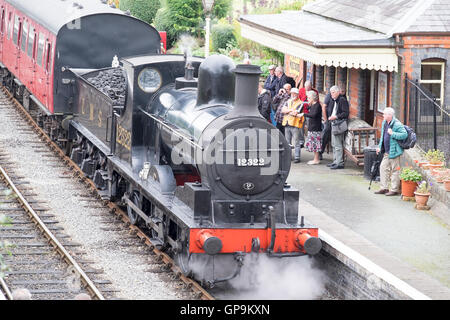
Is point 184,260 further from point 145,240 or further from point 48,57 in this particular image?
point 48,57

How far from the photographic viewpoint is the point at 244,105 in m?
11.2

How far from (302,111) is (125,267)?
21.1 ft

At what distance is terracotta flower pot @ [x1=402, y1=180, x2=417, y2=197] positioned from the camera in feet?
48.4

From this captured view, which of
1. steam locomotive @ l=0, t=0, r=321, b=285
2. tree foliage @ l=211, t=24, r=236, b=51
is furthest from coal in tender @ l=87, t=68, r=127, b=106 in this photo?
tree foliage @ l=211, t=24, r=236, b=51

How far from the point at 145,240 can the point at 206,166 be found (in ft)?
9.00

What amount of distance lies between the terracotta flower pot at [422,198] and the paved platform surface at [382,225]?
5.3 inches

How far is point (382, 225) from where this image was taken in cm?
1345

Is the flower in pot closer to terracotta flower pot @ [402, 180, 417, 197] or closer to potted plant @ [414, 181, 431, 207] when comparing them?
potted plant @ [414, 181, 431, 207]

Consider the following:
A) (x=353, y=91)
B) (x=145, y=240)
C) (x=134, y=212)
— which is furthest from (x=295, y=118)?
(x=145, y=240)

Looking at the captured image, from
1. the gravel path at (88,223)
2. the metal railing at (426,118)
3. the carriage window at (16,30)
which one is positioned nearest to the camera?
the gravel path at (88,223)

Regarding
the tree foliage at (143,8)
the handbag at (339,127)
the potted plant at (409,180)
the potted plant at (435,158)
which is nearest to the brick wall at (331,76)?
the handbag at (339,127)

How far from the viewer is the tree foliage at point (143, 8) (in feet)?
111

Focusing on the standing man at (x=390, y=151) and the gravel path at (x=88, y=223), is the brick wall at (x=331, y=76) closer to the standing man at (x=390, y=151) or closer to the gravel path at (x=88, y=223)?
the standing man at (x=390, y=151)
